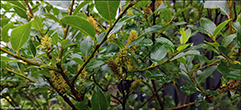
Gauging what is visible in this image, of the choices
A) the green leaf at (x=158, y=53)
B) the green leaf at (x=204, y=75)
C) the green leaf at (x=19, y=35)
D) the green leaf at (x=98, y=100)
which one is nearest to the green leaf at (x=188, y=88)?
the green leaf at (x=204, y=75)

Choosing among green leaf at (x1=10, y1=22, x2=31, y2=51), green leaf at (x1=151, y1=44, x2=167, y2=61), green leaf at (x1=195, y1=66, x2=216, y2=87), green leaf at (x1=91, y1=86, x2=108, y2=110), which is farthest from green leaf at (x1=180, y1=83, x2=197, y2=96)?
green leaf at (x1=10, y1=22, x2=31, y2=51)

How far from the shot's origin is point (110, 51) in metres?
0.37

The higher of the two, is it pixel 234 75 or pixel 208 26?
pixel 208 26

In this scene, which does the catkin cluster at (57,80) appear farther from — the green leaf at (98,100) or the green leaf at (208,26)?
the green leaf at (208,26)

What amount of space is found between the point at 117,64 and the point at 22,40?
214 mm

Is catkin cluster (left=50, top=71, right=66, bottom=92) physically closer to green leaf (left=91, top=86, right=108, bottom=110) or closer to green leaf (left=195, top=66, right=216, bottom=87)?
green leaf (left=91, top=86, right=108, bottom=110)

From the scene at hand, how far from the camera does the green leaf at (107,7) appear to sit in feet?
0.81

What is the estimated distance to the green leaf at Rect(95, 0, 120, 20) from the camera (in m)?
0.25

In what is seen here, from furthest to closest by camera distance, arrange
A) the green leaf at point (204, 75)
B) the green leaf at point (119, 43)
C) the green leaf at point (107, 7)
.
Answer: the green leaf at point (204, 75) → the green leaf at point (119, 43) → the green leaf at point (107, 7)

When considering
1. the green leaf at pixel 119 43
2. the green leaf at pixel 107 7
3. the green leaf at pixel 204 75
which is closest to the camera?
the green leaf at pixel 107 7

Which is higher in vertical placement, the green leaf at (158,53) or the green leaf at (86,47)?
the green leaf at (86,47)

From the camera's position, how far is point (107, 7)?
0.26 metres

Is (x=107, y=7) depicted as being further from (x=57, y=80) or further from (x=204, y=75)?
(x=204, y=75)

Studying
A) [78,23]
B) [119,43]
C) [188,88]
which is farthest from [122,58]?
[188,88]
